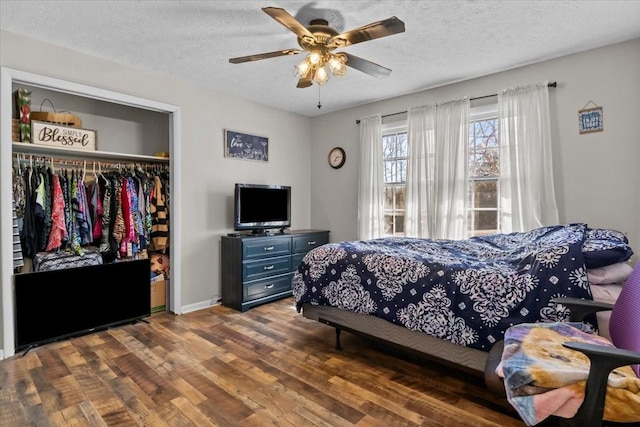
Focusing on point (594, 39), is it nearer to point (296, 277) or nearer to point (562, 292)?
point (562, 292)

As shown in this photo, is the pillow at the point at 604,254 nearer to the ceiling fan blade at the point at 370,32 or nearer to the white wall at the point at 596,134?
the white wall at the point at 596,134

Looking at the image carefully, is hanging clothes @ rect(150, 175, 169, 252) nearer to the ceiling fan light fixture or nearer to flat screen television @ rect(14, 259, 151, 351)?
flat screen television @ rect(14, 259, 151, 351)

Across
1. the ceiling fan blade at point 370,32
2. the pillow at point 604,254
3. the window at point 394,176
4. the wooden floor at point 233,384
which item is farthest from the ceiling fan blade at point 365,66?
the wooden floor at point 233,384

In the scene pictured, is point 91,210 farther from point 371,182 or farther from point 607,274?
point 607,274

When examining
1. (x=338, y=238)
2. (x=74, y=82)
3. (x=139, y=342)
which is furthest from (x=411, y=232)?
(x=74, y=82)

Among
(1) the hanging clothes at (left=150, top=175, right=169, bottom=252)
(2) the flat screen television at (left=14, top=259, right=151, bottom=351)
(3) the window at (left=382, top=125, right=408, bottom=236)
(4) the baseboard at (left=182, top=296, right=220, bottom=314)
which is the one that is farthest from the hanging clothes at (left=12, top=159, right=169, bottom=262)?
(3) the window at (left=382, top=125, right=408, bottom=236)

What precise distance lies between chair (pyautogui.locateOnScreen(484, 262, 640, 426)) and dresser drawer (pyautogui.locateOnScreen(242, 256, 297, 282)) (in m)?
2.72

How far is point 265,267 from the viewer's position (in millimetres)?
3900

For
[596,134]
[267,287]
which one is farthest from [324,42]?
[267,287]

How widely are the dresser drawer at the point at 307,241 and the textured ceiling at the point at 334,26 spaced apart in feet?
6.53

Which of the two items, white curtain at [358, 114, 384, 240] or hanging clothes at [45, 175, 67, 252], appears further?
white curtain at [358, 114, 384, 240]

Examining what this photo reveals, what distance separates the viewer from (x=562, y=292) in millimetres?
1708

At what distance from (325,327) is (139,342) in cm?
166

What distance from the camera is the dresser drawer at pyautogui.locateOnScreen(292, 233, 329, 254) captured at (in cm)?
426
